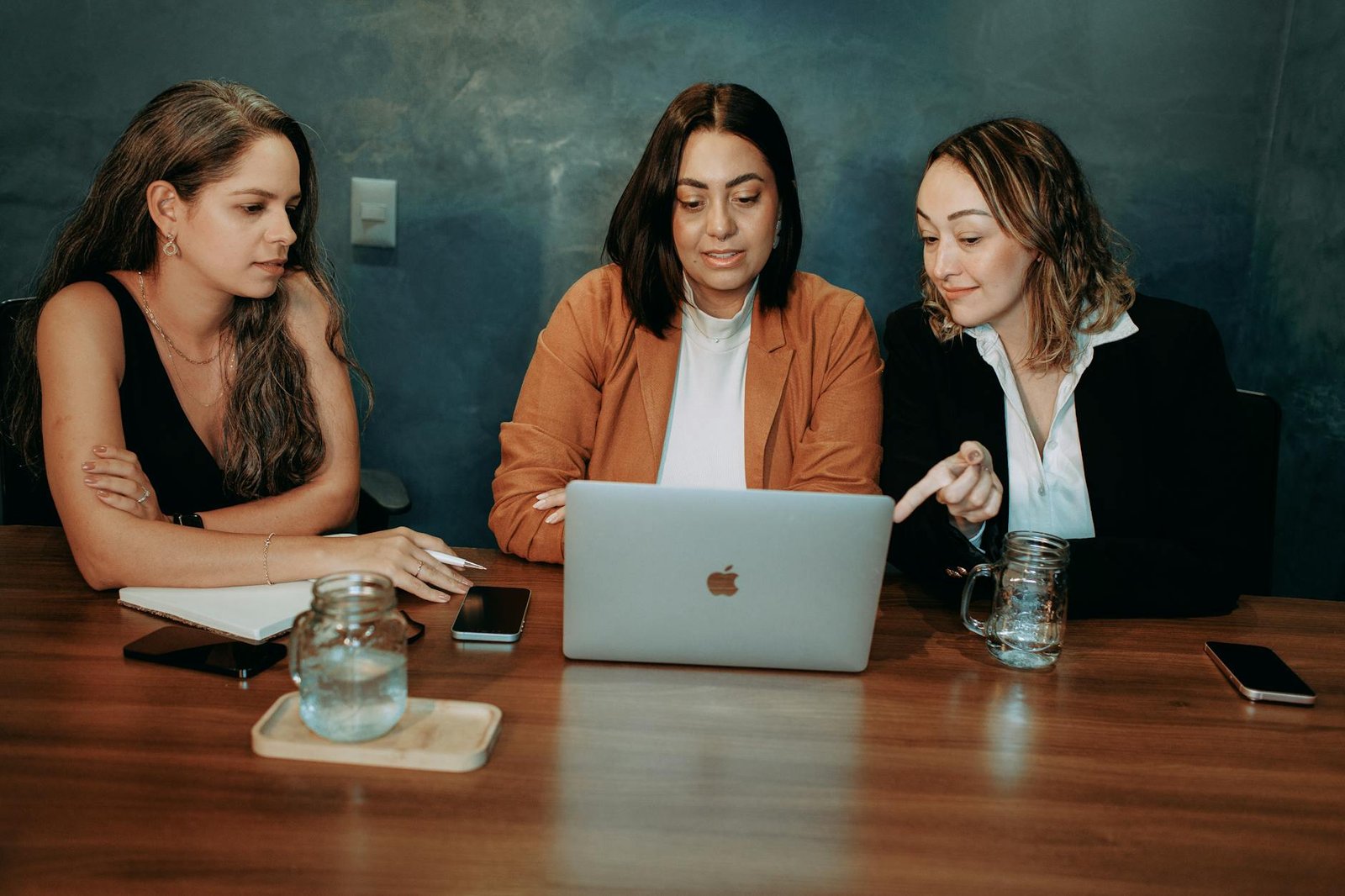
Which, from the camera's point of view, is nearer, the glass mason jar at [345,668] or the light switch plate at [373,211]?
the glass mason jar at [345,668]

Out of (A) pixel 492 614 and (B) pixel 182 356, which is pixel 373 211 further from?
(A) pixel 492 614

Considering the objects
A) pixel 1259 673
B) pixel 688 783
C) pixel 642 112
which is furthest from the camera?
pixel 642 112

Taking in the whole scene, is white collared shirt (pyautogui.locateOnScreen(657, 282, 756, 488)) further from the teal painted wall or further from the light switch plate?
the light switch plate

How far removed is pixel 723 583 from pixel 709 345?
98 centimetres

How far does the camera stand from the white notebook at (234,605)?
1262 mm

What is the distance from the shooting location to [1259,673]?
1.30 m

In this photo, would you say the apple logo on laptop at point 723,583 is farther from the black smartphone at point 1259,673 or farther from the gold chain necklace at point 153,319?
the gold chain necklace at point 153,319

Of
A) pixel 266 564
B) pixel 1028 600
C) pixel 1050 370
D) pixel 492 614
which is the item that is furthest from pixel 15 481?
pixel 1050 370

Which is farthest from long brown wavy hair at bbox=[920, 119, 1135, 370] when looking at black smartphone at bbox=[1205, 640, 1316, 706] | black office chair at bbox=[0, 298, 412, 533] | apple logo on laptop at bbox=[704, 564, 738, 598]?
black office chair at bbox=[0, 298, 412, 533]

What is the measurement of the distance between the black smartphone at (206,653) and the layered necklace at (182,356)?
2.40 ft

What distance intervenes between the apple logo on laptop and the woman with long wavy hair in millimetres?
541

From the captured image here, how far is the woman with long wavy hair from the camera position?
64.7 inches

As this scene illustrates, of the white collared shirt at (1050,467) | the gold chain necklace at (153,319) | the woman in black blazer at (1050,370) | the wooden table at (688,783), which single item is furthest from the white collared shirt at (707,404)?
the gold chain necklace at (153,319)

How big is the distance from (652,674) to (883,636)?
34cm
